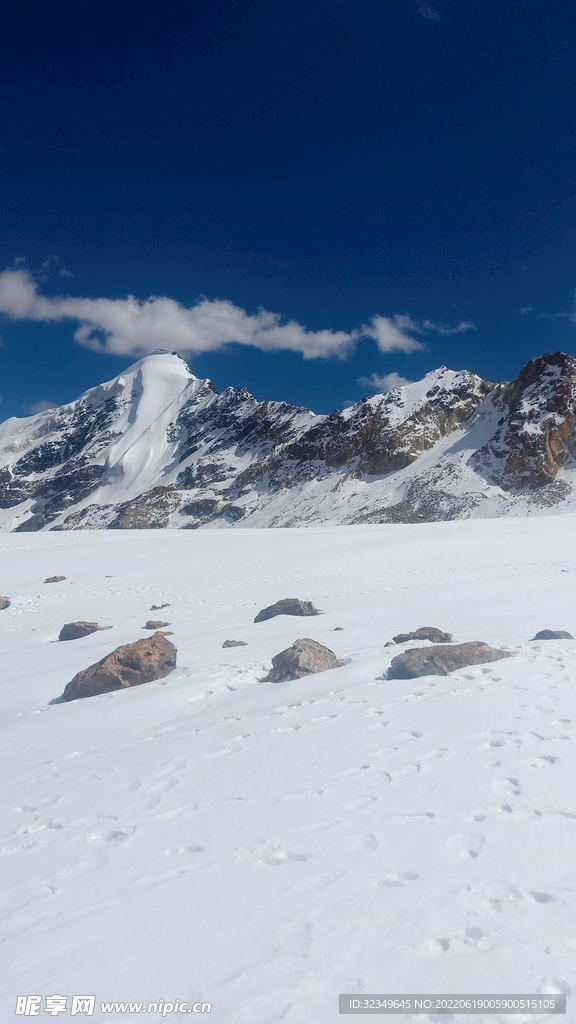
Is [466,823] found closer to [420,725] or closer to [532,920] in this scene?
[532,920]

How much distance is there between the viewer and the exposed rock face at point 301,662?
843 centimetres

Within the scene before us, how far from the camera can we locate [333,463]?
350 ft

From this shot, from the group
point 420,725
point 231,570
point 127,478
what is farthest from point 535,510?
point 127,478

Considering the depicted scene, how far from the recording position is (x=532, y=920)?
116 inches

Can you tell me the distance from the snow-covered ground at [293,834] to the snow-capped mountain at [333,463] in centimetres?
6903

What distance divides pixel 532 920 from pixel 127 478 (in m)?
163

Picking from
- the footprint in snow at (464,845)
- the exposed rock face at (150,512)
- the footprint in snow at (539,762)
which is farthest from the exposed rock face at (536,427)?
the footprint in snow at (464,845)

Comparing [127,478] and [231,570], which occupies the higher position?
[127,478]

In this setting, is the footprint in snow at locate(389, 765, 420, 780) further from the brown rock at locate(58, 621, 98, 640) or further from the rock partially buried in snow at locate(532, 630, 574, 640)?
the brown rock at locate(58, 621, 98, 640)

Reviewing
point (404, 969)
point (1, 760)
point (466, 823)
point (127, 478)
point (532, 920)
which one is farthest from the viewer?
point (127, 478)

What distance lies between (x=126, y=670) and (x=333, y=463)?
9832 centimetres

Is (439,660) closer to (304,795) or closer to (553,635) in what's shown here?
(553,635)

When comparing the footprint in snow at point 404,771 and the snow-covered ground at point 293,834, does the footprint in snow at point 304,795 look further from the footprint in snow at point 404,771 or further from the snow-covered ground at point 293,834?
the footprint in snow at point 404,771

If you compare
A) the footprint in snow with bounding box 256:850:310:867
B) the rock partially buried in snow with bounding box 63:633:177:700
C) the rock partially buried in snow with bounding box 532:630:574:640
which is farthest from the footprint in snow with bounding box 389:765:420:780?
the rock partially buried in snow with bounding box 63:633:177:700
